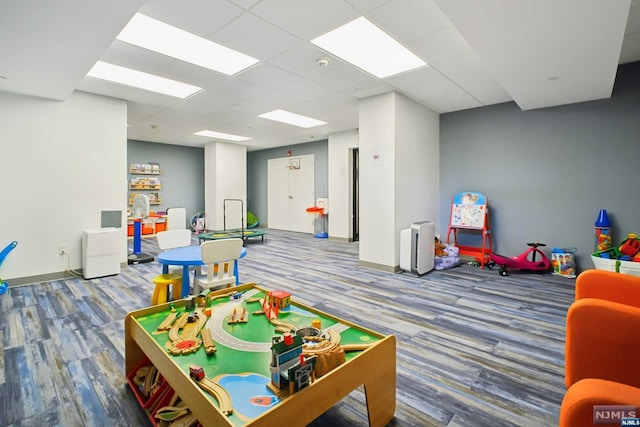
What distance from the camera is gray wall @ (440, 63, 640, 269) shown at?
3.94 metres

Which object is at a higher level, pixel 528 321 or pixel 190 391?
pixel 190 391

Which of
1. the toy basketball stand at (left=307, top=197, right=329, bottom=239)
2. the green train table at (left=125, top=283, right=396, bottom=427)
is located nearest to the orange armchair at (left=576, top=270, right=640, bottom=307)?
the green train table at (left=125, top=283, right=396, bottom=427)

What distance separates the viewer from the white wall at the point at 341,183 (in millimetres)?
7430

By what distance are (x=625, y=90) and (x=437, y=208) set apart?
292 cm

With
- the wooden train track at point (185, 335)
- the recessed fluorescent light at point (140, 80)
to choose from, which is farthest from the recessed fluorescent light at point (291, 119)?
the wooden train track at point (185, 335)

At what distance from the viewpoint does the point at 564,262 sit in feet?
14.0

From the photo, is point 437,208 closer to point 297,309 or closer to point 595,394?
point 297,309

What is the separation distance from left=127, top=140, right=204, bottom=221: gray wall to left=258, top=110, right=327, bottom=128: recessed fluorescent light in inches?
190

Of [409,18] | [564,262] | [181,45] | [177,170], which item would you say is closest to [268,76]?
[181,45]

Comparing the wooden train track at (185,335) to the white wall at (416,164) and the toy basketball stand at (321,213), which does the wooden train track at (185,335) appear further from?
the toy basketball stand at (321,213)

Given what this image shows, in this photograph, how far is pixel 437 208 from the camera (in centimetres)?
561

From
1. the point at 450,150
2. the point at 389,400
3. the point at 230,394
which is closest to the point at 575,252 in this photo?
the point at 450,150

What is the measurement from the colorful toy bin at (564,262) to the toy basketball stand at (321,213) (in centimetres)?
502

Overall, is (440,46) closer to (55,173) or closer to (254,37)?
(254,37)
